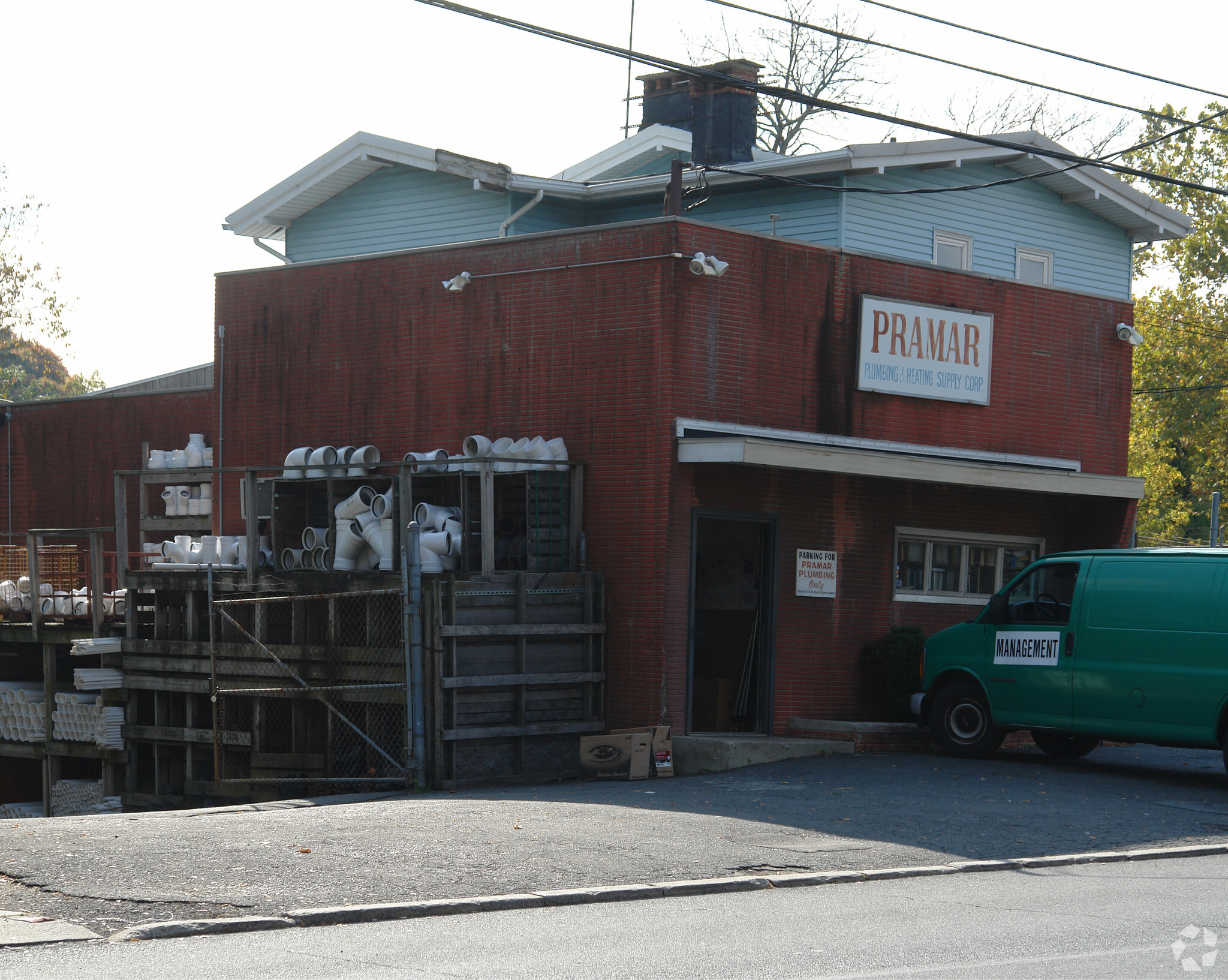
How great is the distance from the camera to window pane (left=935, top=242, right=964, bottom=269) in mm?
24234

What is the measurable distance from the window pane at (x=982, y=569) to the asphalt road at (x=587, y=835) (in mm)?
3964

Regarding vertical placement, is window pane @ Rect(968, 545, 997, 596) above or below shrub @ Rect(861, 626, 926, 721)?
above

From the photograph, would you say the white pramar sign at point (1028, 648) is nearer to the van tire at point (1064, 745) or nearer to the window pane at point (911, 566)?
the van tire at point (1064, 745)

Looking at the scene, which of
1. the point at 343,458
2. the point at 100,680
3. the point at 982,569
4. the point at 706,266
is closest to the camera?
the point at 706,266

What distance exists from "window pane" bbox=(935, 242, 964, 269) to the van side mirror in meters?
9.58

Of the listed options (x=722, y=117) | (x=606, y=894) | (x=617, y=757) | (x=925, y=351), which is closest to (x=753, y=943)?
(x=606, y=894)

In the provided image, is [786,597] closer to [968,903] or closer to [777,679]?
[777,679]

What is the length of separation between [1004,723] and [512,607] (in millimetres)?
5309

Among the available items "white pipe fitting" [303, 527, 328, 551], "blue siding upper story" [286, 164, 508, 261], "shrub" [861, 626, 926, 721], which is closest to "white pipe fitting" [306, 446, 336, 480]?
"white pipe fitting" [303, 527, 328, 551]

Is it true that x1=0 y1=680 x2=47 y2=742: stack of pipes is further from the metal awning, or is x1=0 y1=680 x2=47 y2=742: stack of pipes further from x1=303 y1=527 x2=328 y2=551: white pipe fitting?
the metal awning

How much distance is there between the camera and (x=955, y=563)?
19109mm

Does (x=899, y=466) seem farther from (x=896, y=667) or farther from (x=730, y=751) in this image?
(x=730, y=751)

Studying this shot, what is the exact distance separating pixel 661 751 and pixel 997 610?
387 cm

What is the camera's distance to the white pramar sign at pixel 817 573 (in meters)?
17.2
